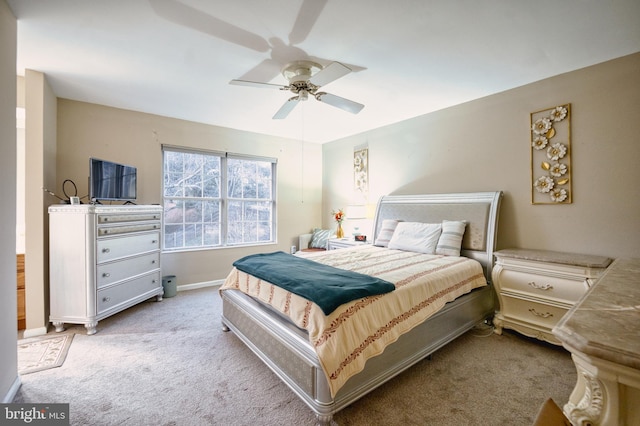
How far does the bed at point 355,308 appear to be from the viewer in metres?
1.64

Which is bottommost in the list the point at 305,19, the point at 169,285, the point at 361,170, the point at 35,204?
the point at 169,285

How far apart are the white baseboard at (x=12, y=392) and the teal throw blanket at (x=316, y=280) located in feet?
5.42

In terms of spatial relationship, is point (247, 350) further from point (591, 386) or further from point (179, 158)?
point (179, 158)

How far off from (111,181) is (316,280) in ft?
9.40

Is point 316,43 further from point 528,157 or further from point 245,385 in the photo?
point 245,385

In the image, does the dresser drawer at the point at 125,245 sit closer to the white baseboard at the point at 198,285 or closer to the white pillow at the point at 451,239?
the white baseboard at the point at 198,285

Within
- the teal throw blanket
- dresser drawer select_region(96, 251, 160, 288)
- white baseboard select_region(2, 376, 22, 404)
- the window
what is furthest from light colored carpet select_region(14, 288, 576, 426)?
the window

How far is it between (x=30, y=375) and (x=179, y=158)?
3.00 metres

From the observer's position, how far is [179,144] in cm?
414

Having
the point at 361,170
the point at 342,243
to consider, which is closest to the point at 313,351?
the point at 342,243

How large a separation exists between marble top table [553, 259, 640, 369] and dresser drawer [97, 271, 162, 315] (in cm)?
363

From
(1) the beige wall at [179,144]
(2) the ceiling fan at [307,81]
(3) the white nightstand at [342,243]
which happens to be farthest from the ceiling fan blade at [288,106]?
(3) the white nightstand at [342,243]

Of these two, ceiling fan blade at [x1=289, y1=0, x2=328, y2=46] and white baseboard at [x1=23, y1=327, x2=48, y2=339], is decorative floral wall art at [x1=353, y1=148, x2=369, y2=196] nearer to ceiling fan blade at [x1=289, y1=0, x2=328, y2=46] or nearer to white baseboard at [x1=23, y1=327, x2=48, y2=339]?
ceiling fan blade at [x1=289, y1=0, x2=328, y2=46]

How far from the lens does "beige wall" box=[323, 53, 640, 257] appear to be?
242 cm
